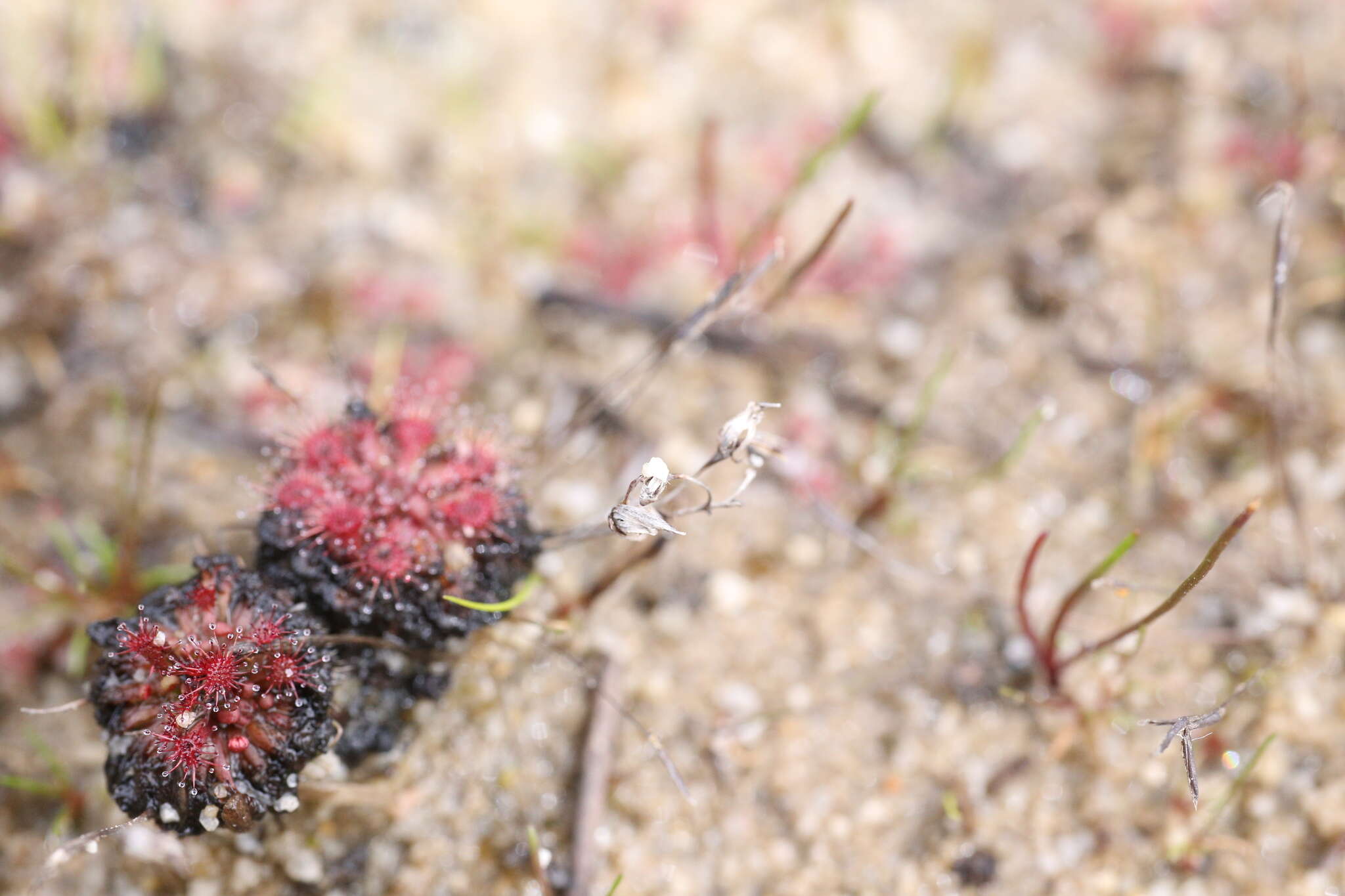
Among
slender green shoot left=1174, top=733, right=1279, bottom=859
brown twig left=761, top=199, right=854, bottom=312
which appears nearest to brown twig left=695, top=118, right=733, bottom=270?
brown twig left=761, top=199, right=854, bottom=312

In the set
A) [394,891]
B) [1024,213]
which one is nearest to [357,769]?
[394,891]

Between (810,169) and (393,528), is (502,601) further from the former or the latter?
(810,169)

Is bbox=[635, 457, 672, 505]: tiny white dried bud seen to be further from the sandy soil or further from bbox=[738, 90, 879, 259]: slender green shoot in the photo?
bbox=[738, 90, 879, 259]: slender green shoot

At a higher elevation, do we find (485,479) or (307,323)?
(485,479)

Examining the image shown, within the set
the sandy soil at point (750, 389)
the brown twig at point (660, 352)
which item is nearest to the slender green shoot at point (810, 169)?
the sandy soil at point (750, 389)

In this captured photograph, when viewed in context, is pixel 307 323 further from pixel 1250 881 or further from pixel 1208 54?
pixel 1208 54
